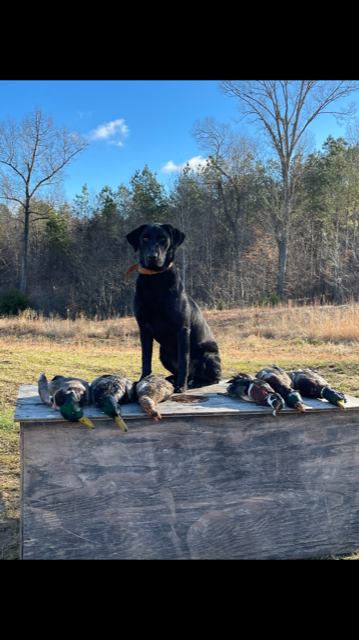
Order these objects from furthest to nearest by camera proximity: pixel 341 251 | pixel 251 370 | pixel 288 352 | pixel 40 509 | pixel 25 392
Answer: pixel 341 251, pixel 288 352, pixel 251 370, pixel 25 392, pixel 40 509

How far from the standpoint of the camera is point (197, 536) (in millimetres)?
2703

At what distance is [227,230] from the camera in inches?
1127

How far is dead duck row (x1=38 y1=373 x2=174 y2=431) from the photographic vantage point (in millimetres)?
2525

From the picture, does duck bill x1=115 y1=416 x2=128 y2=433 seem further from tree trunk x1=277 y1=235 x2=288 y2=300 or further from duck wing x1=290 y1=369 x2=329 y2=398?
tree trunk x1=277 y1=235 x2=288 y2=300

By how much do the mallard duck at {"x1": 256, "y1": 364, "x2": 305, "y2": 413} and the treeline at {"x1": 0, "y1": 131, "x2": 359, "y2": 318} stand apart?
22.1 m

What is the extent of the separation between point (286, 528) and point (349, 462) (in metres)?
0.57

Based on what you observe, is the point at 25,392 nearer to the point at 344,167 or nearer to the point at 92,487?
the point at 92,487

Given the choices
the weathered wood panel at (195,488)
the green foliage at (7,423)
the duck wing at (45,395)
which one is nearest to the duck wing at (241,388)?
the weathered wood panel at (195,488)

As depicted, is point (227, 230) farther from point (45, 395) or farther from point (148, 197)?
point (45, 395)

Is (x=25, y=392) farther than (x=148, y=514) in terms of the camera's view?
Yes

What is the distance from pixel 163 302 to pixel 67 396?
3.41 ft

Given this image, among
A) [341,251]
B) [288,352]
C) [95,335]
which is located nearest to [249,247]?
[341,251]

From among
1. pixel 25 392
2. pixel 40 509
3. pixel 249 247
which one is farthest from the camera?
pixel 249 247

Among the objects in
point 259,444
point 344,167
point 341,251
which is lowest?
point 259,444
